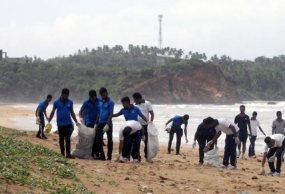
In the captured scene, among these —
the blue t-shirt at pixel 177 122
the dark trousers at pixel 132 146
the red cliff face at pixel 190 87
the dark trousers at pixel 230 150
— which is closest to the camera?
the dark trousers at pixel 132 146

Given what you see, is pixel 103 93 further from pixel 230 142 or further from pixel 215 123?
pixel 230 142

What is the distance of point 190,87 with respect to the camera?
91438mm

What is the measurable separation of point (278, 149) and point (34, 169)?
555 centimetres

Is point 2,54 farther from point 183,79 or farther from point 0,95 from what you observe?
point 183,79

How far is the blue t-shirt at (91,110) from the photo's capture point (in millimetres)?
12133

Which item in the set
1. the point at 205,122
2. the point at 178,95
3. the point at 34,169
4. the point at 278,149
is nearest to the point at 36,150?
the point at 34,169

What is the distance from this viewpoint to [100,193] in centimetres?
811

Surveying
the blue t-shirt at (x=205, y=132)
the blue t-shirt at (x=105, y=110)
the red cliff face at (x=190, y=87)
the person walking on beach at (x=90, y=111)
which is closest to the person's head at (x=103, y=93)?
the blue t-shirt at (x=105, y=110)

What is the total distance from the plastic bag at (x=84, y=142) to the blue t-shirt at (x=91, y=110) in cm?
38

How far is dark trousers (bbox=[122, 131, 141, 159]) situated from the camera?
11.9 metres

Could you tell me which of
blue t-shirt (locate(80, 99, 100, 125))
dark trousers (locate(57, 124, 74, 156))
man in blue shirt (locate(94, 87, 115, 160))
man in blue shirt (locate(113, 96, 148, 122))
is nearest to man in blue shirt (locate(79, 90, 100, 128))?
blue t-shirt (locate(80, 99, 100, 125))

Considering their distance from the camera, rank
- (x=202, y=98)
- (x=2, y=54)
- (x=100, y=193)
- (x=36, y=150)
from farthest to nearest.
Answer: (x=2, y=54)
(x=202, y=98)
(x=36, y=150)
(x=100, y=193)

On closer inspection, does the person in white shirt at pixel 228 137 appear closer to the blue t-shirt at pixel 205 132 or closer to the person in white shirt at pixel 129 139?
the blue t-shirt at pixel 205 132

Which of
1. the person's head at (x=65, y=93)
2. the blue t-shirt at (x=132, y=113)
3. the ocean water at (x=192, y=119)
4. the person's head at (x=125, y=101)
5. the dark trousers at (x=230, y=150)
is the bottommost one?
the ocean water at (x=192, y=119)
